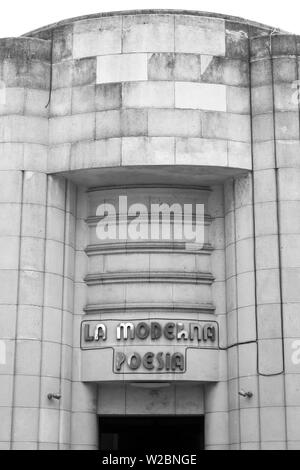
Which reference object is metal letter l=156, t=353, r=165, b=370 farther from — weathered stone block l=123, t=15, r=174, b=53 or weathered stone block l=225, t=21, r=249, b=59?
weathered stone block l=225, t=21, r=249, b=59

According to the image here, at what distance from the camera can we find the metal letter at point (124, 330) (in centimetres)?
2961

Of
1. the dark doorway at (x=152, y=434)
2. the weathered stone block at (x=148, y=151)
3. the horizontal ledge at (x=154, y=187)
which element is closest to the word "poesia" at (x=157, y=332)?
the dark doorway at (x=152, y=434)

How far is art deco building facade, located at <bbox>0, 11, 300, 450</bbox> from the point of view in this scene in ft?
95.7

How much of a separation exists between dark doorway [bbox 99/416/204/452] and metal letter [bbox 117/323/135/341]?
10.1 feet

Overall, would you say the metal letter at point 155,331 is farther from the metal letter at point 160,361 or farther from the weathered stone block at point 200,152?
the weathered stone block at point 200,152

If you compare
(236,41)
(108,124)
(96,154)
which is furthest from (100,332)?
(236,41)

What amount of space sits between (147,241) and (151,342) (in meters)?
3.25

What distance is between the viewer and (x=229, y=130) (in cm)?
3030

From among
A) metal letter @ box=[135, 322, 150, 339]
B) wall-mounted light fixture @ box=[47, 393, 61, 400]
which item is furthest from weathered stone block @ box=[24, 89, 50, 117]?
wall-mounted light fixture @ box=[47, 393, 61, 400]

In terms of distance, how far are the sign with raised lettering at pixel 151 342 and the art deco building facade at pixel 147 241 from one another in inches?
1.7

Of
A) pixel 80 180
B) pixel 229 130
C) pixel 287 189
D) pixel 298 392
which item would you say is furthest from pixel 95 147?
pixel 298 392

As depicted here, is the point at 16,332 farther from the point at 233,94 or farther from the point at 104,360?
the point at 233,94

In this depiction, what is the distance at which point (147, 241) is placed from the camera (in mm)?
30516

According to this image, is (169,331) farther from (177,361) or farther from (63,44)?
(63,44)
